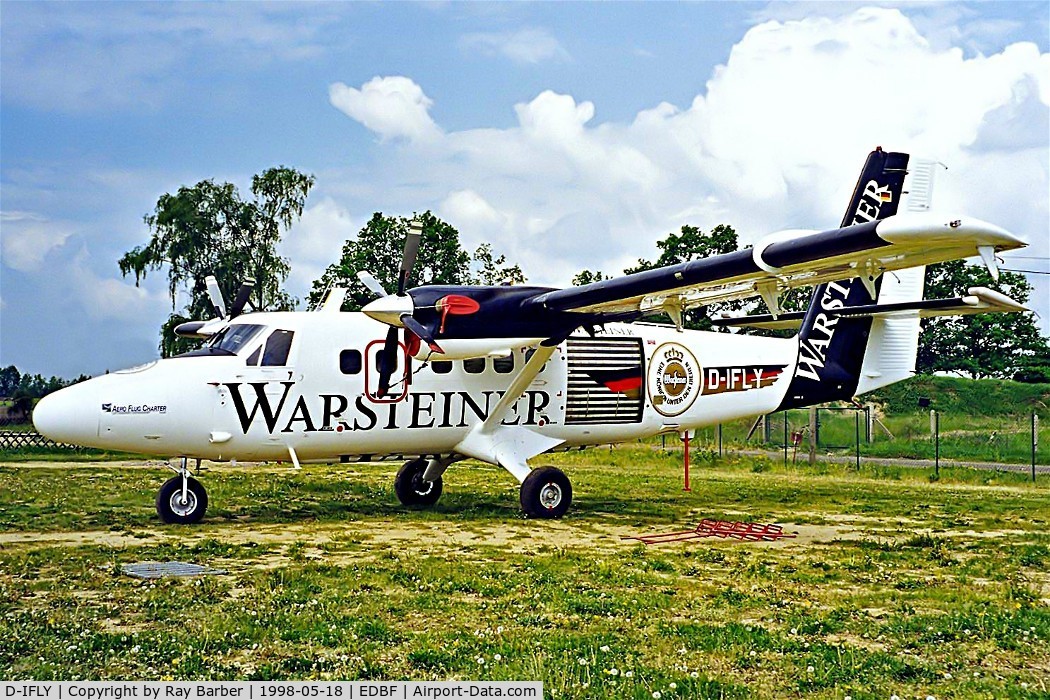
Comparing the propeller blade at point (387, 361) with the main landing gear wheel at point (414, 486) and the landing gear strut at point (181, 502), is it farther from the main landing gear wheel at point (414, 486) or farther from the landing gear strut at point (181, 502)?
the landing gear strut at point (181, 502)

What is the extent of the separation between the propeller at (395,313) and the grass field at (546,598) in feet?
7.62

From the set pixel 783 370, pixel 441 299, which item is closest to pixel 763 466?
pixel 783 370

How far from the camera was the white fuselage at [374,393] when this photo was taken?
13914mm

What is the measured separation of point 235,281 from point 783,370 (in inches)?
1234

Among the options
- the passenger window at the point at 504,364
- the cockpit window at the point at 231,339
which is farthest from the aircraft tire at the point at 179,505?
the passenger window at the point at 504,364

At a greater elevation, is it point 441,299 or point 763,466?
point 441,299

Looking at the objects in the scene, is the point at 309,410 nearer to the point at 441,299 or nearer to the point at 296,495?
the point at 441,299

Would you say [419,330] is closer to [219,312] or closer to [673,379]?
[219,312]

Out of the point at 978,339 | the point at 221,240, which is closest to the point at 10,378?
the point at 221,240

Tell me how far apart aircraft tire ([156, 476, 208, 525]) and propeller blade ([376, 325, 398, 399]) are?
2.93m

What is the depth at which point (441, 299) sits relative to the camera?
14438 mm

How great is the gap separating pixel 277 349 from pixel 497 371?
11.3ft

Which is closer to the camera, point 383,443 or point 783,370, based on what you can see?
point 383,443

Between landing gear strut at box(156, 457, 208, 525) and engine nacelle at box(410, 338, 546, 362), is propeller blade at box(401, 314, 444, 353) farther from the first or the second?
landing gear strut at box(156, 457, 208, 525)
